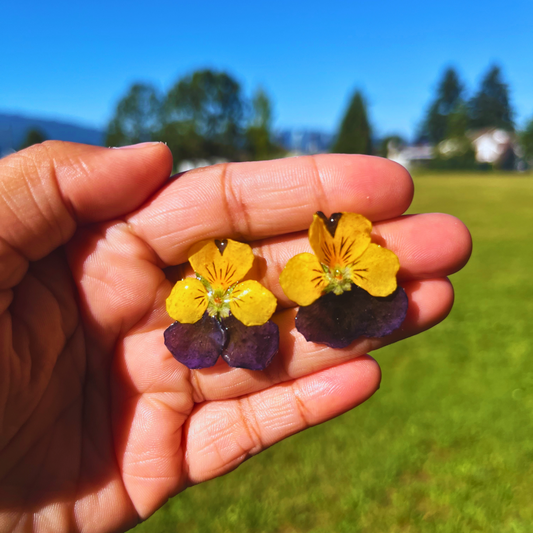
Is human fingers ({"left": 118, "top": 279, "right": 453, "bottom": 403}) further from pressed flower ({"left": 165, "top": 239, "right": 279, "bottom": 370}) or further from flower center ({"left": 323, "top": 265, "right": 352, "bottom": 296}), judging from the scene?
flower center ({"left": 323, "top": 265, "right": 352, "bottom": 296})

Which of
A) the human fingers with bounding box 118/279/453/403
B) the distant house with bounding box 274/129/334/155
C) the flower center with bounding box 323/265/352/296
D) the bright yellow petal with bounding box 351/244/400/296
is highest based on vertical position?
the bright yellow petal with bounding box 351/244/400/296

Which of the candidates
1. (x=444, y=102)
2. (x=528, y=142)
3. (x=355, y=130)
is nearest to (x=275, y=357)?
(x=355, y=130)

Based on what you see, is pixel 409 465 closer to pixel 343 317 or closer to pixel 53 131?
pixel 343 317

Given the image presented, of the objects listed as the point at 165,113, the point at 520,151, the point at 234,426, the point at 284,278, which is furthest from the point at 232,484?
the point at 520,151

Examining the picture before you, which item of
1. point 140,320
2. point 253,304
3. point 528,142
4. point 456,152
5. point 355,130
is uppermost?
point 253,304

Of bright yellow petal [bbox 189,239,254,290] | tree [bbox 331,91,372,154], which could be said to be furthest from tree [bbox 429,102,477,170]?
bright yellow petal [bbox 189,239,254,290]

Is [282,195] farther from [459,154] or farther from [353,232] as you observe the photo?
[459,154]
